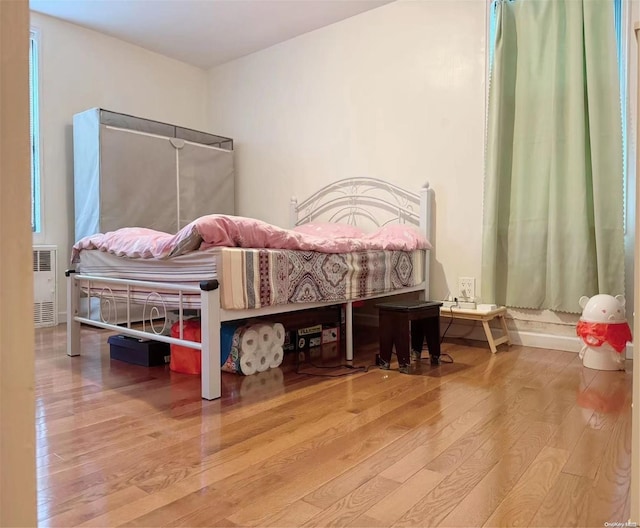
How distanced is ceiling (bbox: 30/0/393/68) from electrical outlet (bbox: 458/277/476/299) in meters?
2.07

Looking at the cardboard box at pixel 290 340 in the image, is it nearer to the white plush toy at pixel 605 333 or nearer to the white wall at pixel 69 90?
A: the white plush toy at pixel 605 333

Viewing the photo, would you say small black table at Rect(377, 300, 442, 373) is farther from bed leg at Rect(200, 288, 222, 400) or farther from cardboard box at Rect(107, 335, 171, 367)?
cardboard box at Rect(107, 335, 171, 367)

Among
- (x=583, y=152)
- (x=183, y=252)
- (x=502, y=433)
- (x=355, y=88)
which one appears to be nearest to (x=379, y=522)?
(x=502, y=433)

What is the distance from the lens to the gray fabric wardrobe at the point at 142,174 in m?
3.69

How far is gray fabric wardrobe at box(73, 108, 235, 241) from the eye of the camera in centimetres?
369

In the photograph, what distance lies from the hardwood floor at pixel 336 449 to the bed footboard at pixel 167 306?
0.13 m

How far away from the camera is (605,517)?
109 centimetres

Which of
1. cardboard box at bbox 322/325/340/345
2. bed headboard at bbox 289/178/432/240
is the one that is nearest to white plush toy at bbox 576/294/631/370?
bed headboard at bbox 289/178/432/240

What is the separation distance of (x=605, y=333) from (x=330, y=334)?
154 cm

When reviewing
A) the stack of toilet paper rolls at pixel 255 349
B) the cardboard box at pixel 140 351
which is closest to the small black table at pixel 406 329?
the stack of toilet paper rolls at pixel 255 349

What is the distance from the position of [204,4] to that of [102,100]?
1.24 m

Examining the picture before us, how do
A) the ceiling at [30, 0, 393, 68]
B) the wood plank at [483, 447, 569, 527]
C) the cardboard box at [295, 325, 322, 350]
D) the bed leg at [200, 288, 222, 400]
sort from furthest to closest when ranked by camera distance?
the ceiling at [30, 0, 393, 68], the cardboard box at [295, 325, 322, 350], the bed leg at [200, 288, 222, 400], the wood plank at [483, 447, 569, 527]

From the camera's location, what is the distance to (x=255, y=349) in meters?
2.40

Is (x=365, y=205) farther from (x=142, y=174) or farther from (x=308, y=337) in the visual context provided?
(x=142, y=174)
